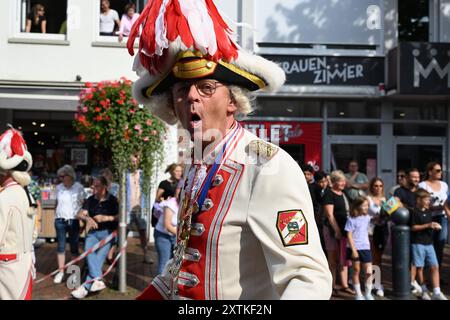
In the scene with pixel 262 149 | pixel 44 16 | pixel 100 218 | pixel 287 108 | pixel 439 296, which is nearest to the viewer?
pixel 262 149

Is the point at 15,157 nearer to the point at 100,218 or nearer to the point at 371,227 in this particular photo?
the point at 100,218

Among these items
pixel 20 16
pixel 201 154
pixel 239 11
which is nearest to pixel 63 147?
pixel 20 16

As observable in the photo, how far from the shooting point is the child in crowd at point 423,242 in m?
6.95

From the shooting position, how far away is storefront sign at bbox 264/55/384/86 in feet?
37.4

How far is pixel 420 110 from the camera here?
39.0 ft

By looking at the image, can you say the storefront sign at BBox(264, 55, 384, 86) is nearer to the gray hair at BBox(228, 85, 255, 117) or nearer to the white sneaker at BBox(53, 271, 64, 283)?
the white sneaker at BBox(53, 271, 64, 283)

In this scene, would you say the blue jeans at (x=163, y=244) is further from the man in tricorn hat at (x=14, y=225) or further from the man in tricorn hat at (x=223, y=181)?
the man in tricorn hat at (x=223, y=181)

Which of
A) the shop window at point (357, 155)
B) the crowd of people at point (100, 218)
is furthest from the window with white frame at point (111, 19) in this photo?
the shop window at point (357, 155)

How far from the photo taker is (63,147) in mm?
11859

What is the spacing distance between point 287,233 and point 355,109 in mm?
10518

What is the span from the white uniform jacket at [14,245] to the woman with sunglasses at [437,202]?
17.4ft

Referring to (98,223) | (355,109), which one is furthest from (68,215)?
(355,109)

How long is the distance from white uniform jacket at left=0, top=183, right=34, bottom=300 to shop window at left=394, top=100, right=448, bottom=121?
8957 mm

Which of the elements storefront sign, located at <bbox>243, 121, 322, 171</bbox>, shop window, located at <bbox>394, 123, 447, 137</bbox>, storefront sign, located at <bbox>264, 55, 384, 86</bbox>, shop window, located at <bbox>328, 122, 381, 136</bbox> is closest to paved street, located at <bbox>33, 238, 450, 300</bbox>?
shop window, located at <bbox>394, 123, 447, 137</bbox>
